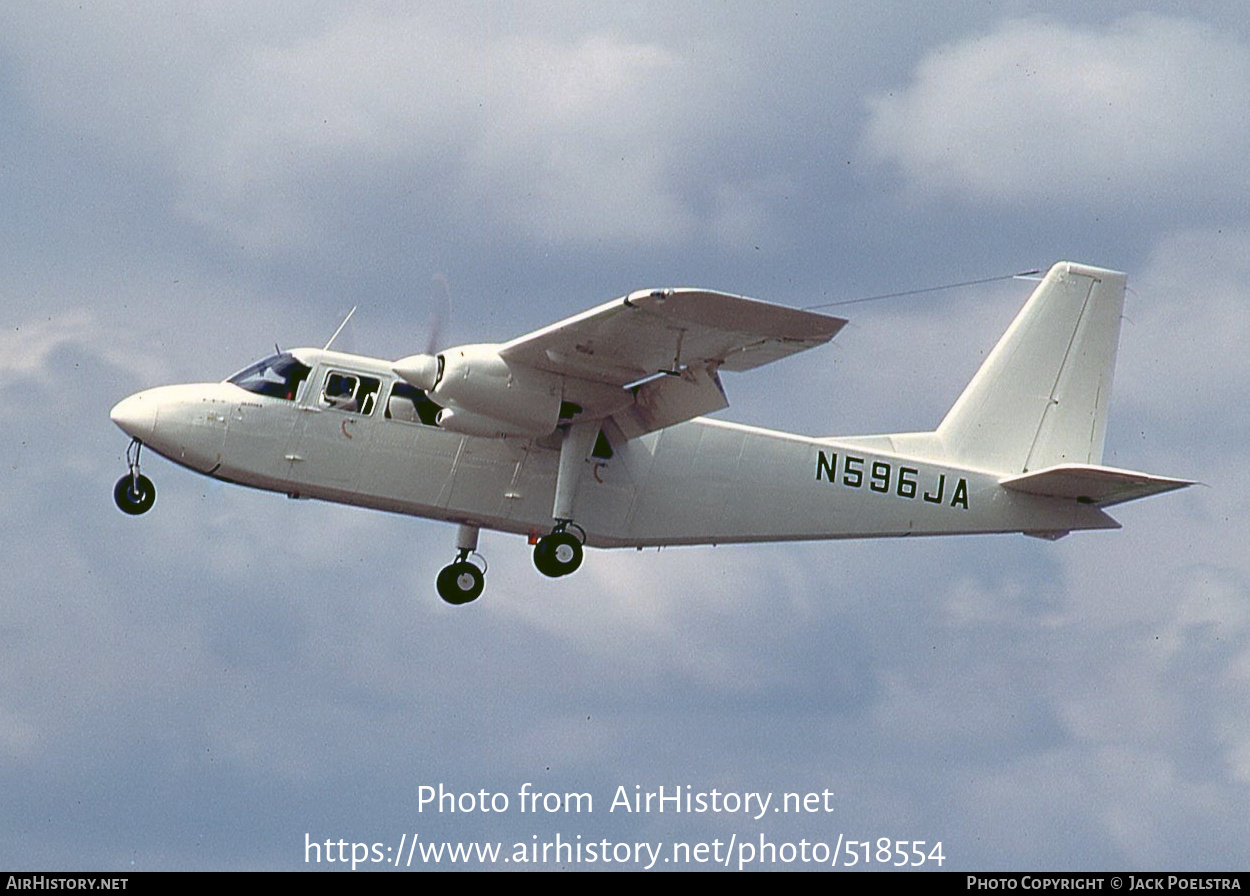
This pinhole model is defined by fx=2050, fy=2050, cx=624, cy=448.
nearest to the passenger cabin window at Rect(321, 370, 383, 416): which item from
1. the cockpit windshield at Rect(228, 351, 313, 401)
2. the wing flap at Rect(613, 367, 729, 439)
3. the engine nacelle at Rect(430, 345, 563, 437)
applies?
the cockpit windshield at Rect(228, 351, 313, 401)

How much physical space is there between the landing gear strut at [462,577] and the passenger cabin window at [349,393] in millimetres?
2730

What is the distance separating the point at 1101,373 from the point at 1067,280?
5.03 ft

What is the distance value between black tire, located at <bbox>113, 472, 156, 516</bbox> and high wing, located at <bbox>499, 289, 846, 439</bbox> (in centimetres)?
525

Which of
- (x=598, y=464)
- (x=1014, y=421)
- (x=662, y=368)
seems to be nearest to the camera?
(x=662, y=368)

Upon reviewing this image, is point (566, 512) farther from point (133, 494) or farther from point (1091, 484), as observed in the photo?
point (1091, 484)

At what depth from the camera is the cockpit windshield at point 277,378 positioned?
2727 centimetres

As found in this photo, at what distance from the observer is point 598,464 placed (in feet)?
92.2

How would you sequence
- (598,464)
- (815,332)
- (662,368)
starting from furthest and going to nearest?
(598,464)
(662,368)
(815,332)

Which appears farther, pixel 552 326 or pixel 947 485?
pixel 947 485

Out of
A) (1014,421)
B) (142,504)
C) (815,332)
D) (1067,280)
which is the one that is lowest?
(142,504)

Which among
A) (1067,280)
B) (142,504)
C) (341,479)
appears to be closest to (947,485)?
(1067,280)

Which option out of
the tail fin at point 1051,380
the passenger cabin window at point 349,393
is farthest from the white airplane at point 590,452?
the tail fin at point 1051,380

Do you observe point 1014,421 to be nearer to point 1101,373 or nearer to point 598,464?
point 1101,373

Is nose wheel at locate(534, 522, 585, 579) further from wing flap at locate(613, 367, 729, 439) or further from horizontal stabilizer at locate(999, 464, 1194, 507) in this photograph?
horizontal stabilizer at locate(999, 464, 1194, 507)
